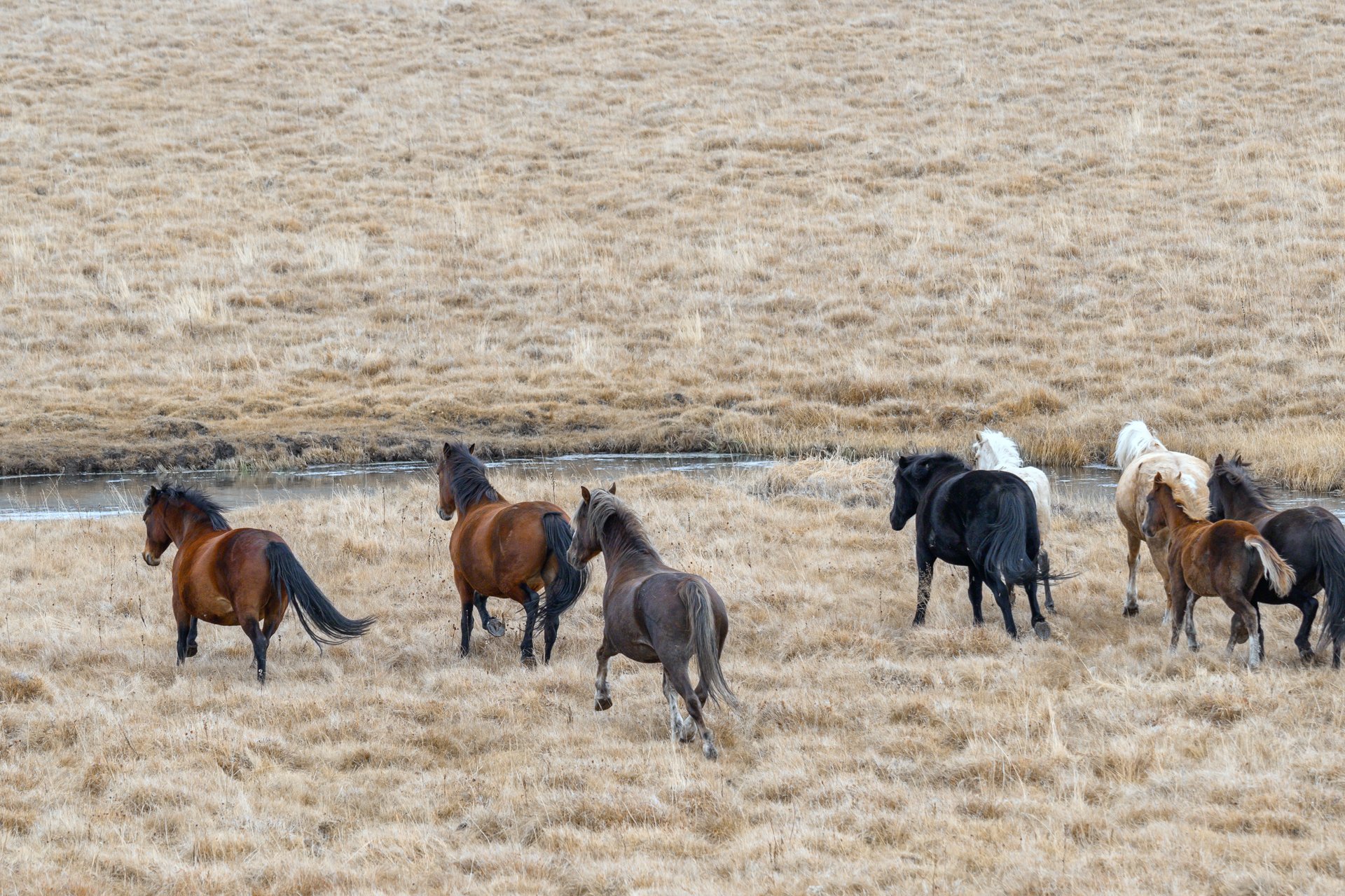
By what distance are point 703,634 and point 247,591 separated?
3525 mm

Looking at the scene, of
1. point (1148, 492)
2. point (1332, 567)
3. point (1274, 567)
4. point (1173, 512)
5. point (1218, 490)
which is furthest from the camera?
point (1148, 492)

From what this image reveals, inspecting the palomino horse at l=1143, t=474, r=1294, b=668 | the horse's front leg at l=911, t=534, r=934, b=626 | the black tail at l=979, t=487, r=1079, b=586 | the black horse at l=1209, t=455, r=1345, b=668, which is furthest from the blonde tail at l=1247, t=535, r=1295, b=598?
the horse's front leg at l=911, t=534, r=934, b=626

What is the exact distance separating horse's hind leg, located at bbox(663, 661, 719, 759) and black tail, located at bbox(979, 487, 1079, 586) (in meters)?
3.02

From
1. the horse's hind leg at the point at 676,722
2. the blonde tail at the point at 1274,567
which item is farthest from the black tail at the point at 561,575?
the blonde tail at the point at 1274,567

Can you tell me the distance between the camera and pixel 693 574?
7738 millimetres

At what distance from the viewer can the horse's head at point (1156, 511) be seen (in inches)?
347

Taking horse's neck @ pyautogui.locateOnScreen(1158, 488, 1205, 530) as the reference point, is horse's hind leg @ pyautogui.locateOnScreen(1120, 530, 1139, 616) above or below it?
below

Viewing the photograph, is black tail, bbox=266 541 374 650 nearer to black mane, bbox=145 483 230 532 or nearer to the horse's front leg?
black mane, bbox=145 483 230 532

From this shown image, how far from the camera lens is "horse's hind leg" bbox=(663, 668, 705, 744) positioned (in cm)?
720

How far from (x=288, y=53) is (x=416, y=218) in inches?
551

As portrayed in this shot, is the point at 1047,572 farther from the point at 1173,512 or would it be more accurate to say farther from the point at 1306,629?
the point at 1306,629

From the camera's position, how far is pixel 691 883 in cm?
536

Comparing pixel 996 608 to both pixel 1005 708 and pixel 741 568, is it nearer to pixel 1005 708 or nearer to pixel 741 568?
pixel 741 568

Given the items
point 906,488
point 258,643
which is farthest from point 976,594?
point 258,643
